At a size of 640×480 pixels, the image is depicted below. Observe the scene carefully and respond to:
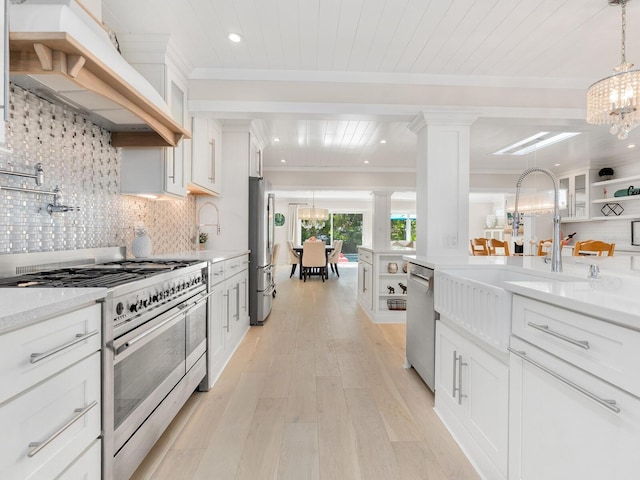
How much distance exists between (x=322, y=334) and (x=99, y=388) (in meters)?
2.63

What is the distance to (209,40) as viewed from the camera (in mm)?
2363

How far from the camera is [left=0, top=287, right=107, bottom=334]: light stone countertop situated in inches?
30.8

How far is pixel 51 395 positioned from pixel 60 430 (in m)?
0.11

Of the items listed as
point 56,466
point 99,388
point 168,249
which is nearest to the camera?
point 56,466

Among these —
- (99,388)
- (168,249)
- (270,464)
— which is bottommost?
(270,464)

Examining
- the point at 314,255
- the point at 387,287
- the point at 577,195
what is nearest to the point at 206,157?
the point at 387,287

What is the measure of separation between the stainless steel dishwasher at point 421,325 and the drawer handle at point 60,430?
185 centimetres

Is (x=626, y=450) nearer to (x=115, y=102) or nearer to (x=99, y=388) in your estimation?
(x=99, y=388)

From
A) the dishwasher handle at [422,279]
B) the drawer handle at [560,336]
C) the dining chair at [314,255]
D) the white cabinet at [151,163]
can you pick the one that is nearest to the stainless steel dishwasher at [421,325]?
the dishwasher handle at [422,279]

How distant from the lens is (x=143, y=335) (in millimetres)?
1413

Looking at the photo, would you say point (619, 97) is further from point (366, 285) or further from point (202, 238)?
point (202, 238)

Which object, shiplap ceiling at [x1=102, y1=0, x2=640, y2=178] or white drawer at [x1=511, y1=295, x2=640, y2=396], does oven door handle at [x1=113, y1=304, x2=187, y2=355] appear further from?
shiplap ceiling at [x1=102, y1=0, x2=640, y2=178]

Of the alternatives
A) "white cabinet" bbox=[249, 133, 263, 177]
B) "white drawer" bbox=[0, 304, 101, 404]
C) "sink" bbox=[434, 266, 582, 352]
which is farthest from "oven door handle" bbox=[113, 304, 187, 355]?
"white cabinet" bbox=[249, 133, 263, 177]

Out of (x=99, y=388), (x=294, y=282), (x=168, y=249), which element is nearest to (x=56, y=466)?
(x=99, y=388)
